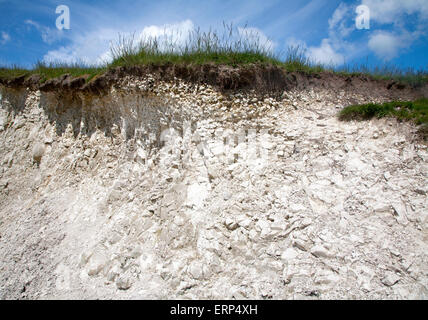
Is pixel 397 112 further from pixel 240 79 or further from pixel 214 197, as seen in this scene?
pixel 214 197

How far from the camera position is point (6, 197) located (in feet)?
30.2

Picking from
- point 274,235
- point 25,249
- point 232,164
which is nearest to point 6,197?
point 25,249

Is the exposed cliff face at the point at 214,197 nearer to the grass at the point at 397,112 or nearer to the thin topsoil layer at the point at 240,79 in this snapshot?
the thin topsoil layer at the point at 240,79

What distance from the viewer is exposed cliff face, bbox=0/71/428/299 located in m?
3.95

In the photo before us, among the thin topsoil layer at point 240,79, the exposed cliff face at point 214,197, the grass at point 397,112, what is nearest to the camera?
the exposed cliff face at point 214,197

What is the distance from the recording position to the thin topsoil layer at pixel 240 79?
7215 mm

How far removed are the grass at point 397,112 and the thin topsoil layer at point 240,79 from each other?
213cm

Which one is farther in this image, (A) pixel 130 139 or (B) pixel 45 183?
(B) pixel 45 183

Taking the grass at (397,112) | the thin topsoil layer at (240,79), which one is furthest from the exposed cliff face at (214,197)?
the grass at (397,112)

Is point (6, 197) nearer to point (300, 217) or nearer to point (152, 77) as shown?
point (152, 77)

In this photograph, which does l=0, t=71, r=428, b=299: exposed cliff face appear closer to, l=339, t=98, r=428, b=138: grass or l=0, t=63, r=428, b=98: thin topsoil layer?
l=0, t=63, r=428, b=98: thin topsoil layer

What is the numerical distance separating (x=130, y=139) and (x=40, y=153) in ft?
15.5

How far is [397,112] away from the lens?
5.83m

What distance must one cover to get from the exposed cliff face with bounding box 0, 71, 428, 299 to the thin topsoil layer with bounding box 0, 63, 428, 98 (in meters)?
0.11
